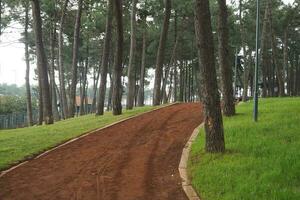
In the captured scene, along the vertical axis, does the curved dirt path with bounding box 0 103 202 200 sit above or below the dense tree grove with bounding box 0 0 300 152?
below

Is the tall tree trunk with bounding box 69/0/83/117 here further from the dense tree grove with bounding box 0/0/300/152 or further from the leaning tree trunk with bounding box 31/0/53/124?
the leaning tree trunk with bounding box 31/0/53/124

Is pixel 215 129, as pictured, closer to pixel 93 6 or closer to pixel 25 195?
pixel 25 195

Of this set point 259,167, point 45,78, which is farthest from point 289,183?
point 45,78

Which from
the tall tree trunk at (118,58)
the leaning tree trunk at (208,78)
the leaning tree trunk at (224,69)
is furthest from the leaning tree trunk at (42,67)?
the leaning tree trunk at (208,78)

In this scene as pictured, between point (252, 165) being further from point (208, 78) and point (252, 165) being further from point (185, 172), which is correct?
point (208, 78)

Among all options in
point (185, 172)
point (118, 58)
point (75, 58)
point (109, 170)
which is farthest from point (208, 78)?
point (75, 58)

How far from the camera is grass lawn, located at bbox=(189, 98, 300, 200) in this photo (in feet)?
28.0

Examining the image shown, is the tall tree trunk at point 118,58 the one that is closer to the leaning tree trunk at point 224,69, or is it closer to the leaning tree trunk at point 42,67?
the leaning tree trunk at point 42,67

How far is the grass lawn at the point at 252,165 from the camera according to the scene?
8.54 m

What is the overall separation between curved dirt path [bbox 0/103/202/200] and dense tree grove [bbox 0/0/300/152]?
6.16 feet

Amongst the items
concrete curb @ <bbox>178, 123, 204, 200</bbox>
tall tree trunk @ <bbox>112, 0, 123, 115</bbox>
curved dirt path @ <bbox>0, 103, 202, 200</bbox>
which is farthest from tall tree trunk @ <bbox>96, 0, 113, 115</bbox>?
concrete curb @ <bbox>178, 123, 204, 200</bbox>

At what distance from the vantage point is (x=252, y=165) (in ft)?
32.7

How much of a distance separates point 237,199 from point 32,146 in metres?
8.91

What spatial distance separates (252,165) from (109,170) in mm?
3312
